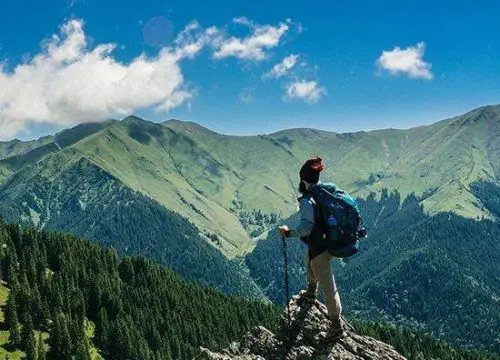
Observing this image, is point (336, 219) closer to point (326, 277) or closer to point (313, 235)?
point (313, 235)

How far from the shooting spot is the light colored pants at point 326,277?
22.7 m

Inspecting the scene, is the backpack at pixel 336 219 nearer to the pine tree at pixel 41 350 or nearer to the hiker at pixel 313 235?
the hiker at pixel 313 235

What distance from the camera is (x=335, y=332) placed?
25016 mm

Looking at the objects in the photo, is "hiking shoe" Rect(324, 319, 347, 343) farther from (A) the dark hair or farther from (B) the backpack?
(A) the dark hair

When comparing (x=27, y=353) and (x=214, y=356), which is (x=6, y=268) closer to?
(x=27, y=353)

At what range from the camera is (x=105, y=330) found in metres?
176

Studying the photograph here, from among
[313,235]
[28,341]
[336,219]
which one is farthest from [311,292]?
[28,341]

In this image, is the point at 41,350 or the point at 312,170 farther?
the point at 41,350

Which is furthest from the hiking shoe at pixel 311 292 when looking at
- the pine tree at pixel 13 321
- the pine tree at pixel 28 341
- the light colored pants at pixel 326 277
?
the pine tree at pixel 13 321

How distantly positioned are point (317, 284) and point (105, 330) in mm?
163320

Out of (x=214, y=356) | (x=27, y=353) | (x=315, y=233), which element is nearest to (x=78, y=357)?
(x=27, y=353)

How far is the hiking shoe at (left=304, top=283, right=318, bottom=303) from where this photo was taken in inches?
994

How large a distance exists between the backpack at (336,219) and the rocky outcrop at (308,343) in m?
5.78

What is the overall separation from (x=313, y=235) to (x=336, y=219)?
109cm
